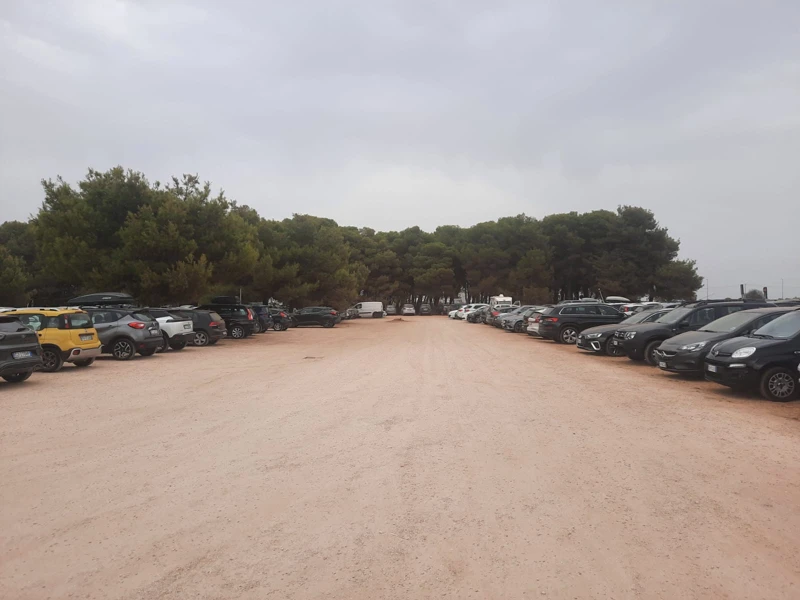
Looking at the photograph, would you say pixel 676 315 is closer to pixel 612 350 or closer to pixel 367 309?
pixel 612 350

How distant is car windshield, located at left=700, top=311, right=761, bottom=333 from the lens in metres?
12.9

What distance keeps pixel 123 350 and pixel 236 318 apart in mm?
11301

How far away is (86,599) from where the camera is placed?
3.50m

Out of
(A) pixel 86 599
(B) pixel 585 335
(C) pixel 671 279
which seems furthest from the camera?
(C) pixel 671 279

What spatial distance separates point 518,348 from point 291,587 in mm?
19546

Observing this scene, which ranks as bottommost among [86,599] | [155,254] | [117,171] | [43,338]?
[86,599]

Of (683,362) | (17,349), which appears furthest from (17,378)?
(683,362)

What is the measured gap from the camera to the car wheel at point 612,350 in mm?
18281

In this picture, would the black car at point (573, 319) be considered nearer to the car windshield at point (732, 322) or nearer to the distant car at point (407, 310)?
the car windshield at point (732, 322)

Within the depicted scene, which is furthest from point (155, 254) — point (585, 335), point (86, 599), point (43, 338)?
point (86, 599)

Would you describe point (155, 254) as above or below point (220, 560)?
Answer: above

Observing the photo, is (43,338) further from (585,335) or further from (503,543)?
(585,335)

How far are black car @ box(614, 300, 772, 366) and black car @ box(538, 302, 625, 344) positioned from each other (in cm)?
742

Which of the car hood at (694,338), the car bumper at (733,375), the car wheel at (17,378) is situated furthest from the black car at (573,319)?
the car wheel at (17,378)
